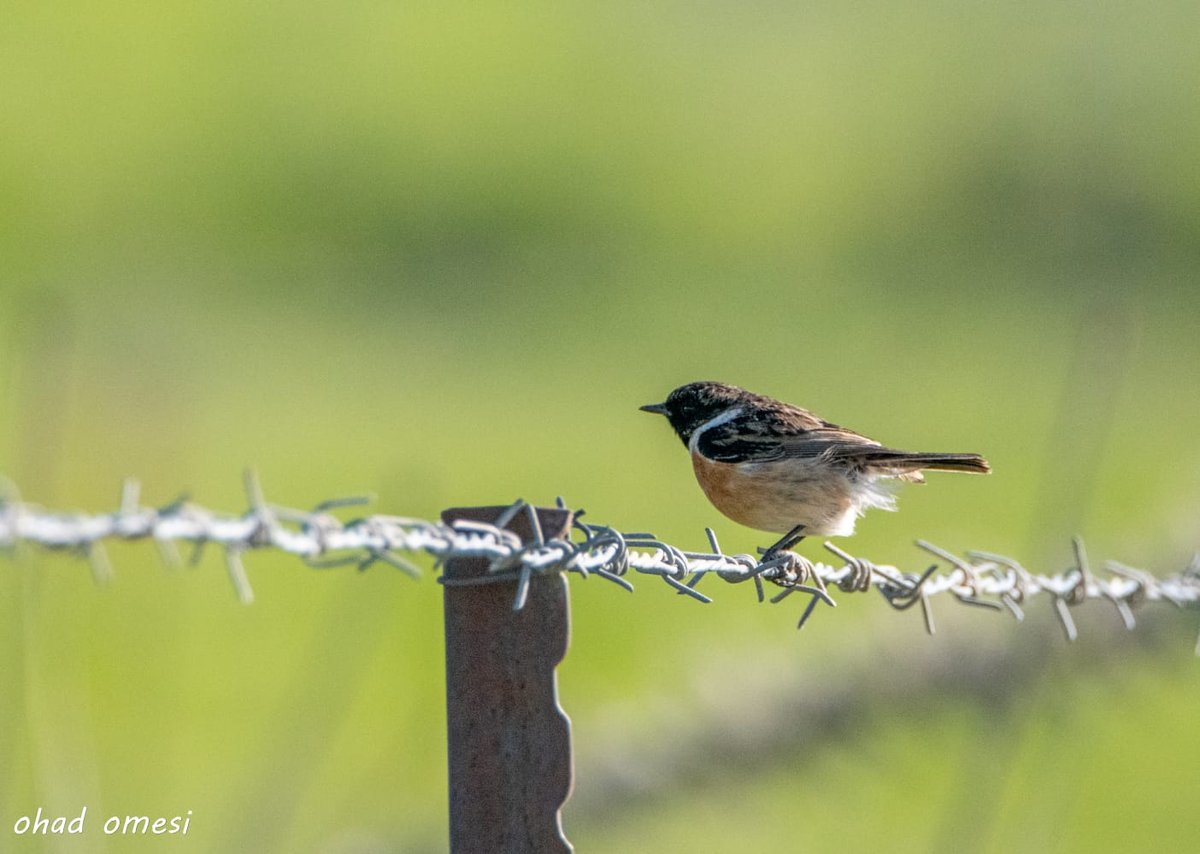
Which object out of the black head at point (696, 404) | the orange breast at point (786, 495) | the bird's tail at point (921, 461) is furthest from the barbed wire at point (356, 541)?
the black head at point (696, 404)

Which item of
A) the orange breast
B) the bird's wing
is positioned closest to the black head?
the bird's wing

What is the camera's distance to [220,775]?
31.3 ft

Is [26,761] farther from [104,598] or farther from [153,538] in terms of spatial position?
[153,538]

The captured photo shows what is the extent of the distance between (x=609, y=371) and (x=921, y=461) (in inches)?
652

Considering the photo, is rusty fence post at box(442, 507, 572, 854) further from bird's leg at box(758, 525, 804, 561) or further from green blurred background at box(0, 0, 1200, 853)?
bird's leg at box(758, 525, 804, 561)

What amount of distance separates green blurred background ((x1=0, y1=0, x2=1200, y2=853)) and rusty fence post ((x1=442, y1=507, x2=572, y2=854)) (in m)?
0.96

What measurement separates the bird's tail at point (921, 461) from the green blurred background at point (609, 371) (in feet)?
0.82

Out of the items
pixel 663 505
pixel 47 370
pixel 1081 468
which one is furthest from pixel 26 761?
pixel 663 505

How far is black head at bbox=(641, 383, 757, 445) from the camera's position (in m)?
6.44

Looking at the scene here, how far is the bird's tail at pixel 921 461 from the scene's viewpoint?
193 inches

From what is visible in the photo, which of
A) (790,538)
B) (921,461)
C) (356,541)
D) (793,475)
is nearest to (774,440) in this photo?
(793,475)

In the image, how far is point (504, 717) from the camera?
2.79 metres

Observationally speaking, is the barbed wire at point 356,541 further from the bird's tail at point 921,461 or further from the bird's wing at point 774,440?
the bird's wing at point 774,440

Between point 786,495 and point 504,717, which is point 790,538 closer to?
point 786,495
